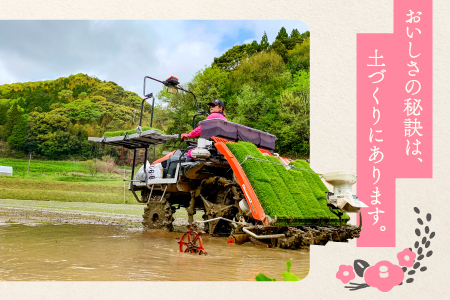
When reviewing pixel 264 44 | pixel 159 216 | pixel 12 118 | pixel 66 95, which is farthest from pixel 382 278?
pixel 66 95

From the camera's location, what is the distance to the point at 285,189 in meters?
5.28

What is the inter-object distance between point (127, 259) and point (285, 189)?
2.35 metres

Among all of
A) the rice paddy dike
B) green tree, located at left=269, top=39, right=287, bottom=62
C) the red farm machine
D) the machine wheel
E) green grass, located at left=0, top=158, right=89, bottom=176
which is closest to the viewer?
the red farm machine

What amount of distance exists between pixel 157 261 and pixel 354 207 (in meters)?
2.33

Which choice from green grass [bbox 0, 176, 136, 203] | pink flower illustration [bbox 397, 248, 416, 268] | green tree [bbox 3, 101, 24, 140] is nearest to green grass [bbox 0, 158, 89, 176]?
green grass [bbox 0, 176, 136, 203]

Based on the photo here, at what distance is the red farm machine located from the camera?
4.77 metres

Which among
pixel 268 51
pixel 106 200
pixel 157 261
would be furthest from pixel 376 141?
pixel 268 51

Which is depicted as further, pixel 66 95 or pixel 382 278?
pixel 66 95

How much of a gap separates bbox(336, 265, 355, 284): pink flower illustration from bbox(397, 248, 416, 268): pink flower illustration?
21.9 inches

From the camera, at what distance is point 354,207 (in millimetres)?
4090

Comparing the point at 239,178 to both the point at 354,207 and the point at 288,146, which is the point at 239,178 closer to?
the point at 354,207

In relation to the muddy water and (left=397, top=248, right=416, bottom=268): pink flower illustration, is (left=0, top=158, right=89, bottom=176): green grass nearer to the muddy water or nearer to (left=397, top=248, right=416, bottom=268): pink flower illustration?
the muddy water

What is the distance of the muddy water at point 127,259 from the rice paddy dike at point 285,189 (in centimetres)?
55

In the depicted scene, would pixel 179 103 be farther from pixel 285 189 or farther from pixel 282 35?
pixel 285 189
